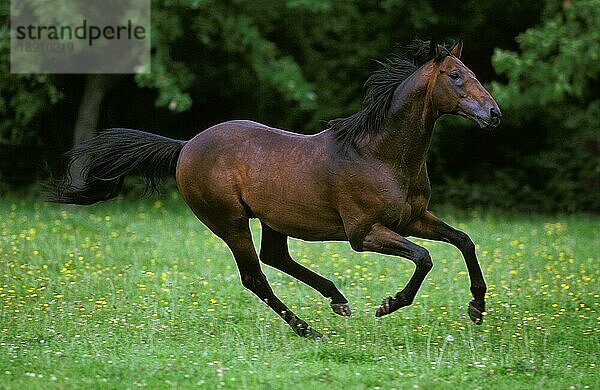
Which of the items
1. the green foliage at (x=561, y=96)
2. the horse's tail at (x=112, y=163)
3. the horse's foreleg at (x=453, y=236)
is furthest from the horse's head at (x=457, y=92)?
the green foliage at (x=561, y=96)

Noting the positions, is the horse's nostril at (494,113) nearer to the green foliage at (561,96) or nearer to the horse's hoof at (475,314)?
the horse's hoof at (475,314)

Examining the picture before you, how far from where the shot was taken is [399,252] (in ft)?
21.5

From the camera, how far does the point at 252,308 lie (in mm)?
8047

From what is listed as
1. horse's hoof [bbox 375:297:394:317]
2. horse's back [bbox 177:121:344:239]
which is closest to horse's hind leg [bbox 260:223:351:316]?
horse's back [bbox 177:121:344:239]

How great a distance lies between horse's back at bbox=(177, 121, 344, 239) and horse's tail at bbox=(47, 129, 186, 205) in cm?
31

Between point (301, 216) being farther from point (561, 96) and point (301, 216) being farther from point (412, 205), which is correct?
point (561, 96)

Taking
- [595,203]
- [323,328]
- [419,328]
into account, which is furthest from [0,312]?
[595,203]

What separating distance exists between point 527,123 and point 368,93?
12382mm

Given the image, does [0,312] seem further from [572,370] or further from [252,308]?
[572,370]

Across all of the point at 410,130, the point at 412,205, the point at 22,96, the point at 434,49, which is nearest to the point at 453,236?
the point at 412,205

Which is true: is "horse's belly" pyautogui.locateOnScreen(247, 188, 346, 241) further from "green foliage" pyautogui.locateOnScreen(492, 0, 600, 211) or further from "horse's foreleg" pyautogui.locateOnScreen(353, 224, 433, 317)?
"green foliage" pyautogui.locateOnScreen(492, 0, 600, 211)

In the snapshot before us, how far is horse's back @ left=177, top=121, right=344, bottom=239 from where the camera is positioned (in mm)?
6902

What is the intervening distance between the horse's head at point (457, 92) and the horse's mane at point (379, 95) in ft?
0.55

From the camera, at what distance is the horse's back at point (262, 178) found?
22.6 feet
